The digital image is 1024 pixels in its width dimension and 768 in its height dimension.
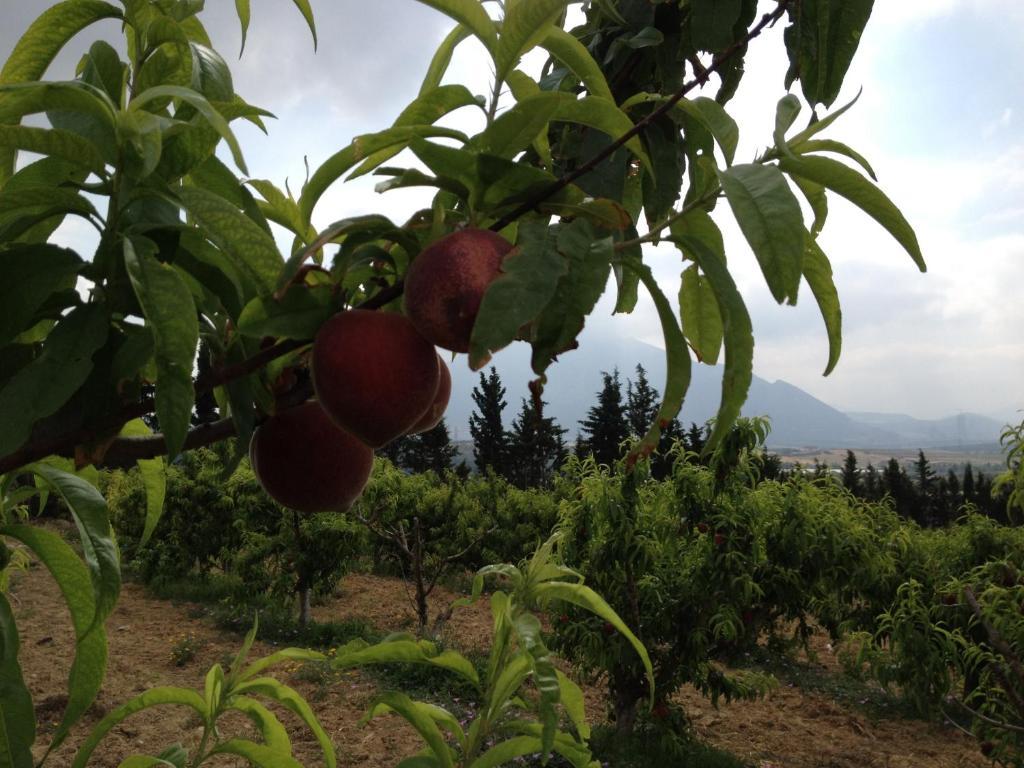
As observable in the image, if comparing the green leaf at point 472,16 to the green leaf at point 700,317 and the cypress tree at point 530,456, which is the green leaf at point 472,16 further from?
the cypress tree at point 530,456

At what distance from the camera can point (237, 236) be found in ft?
1.58

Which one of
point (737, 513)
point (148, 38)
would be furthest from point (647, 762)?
point (148, 38)

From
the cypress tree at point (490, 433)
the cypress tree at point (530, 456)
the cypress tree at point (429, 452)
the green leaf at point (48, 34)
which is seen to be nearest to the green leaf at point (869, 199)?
the green leaf at point (48, 34)

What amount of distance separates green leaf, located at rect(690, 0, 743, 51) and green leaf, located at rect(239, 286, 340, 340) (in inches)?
17.7

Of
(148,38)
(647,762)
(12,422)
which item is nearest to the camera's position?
(12,422)

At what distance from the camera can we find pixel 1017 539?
608cm

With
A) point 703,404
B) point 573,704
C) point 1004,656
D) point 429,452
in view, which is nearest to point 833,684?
point 1004,656

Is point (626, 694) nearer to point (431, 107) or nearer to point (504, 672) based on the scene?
point (504, 672)

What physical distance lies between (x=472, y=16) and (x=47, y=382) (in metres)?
0.36

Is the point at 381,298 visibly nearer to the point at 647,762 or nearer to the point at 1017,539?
the point at 647,762

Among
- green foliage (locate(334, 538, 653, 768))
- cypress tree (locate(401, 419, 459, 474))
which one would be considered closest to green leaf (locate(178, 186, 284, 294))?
green foliage (locate(334, 538, 653, 768))

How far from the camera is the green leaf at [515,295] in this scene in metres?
0.39

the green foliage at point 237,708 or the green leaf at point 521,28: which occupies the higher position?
the green leaf at point 521,28

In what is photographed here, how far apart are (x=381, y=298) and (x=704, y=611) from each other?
15.3 feet
